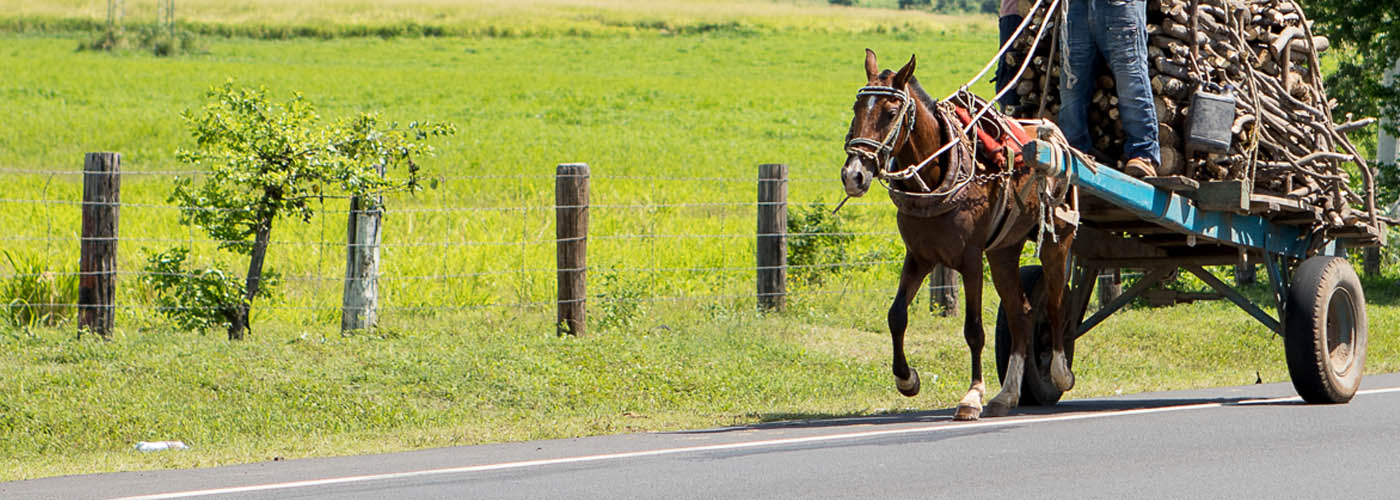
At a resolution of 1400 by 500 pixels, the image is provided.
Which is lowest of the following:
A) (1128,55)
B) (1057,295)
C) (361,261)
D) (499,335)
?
(499,335)

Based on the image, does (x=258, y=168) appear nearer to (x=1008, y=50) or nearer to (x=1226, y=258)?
(x=1008, y=50)

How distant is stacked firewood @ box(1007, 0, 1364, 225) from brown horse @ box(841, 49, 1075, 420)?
3.17ft

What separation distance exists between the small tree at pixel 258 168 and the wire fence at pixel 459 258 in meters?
0.15

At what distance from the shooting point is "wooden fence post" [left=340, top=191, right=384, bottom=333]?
518 inches

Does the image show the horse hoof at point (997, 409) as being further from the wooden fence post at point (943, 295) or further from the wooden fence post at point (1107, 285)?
the wooden fence post at point (1107, 285)

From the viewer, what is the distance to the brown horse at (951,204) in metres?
8.88

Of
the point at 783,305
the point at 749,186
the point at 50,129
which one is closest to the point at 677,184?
the point at 749,186

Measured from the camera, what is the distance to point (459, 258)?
16.7 meters

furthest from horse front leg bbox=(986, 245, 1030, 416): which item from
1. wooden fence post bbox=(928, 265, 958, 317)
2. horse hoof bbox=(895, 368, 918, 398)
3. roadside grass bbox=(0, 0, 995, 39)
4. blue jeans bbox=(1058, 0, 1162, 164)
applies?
roadside grass bbox=(0, 0, 995, 39)

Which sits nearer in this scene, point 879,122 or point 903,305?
point 879,122

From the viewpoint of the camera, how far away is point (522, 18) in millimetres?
72000

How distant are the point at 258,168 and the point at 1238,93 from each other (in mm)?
7206

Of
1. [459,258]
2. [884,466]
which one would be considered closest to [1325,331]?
[884,466]

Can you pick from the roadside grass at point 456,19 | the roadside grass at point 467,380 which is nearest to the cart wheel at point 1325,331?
the roadside grass at point 467,380
